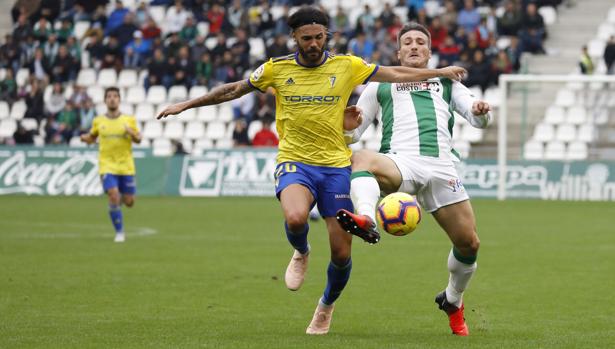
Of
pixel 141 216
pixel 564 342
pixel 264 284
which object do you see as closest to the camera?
pixel 564 342

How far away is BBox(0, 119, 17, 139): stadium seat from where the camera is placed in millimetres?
34438

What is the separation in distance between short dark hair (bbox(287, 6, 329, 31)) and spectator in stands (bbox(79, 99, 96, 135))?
24.4m

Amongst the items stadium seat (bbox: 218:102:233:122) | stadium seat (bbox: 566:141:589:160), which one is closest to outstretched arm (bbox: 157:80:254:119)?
stadium seat (bbox: 566:141:589:160)

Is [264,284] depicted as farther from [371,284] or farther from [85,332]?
[85,332]

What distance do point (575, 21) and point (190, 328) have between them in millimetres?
26599

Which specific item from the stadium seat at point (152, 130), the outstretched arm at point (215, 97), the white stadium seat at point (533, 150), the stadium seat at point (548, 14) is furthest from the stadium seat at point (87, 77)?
the outstretched arm at point (215, 97)

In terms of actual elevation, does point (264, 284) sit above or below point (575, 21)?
below

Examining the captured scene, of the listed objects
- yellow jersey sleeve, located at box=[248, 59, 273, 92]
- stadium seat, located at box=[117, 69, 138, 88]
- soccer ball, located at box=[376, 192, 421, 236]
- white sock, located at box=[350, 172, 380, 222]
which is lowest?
stadium seat, located at box=[117, 69, 138, 88]

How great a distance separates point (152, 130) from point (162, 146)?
1.05 meters

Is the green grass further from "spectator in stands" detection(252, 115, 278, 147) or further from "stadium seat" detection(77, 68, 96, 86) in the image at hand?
"stadium seat" detection(77, 68, 96, 86)

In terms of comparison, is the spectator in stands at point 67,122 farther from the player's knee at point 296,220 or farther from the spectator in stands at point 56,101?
the player's knee at point 296,220

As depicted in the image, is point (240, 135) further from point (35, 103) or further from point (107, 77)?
point (35, 103)

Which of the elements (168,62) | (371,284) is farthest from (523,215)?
(168,62)

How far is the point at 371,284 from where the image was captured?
43.2 ft
